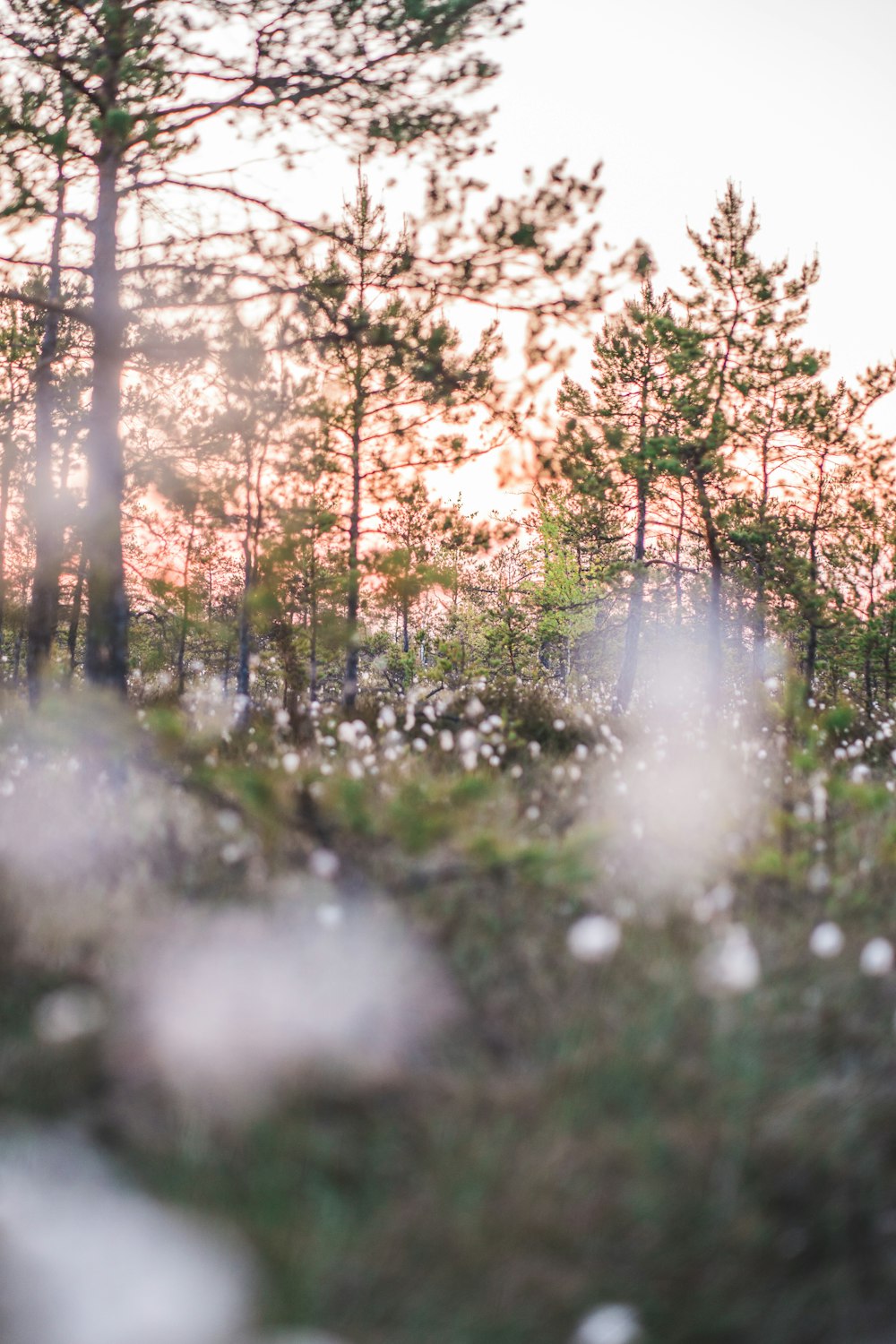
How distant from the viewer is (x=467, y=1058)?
9.15 feet

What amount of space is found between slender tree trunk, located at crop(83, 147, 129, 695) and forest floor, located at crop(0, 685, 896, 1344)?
2023mm

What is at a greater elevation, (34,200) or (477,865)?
(34,200)

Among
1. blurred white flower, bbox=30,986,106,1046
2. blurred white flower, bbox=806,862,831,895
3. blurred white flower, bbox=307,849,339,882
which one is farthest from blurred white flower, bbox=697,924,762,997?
blurred white flower, bbox=30,986,106,1046

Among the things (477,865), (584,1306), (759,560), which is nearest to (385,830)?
(477,865)

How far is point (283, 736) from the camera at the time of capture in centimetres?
787

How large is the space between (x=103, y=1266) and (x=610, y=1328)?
129cm

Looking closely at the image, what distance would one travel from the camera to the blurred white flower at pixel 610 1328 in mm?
1926

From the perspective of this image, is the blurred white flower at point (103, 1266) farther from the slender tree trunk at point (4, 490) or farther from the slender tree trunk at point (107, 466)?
the slender tree trunk at point (4, 490)

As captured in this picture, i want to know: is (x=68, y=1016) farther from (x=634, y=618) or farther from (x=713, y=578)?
(x=634, y=618)

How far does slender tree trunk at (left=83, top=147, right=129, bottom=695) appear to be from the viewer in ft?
20.8

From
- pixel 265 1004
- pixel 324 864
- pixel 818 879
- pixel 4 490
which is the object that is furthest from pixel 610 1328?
pixel 4 490

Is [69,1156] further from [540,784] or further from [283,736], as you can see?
[283,736]

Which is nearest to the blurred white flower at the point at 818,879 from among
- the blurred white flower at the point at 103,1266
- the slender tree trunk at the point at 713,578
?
the blurred white flower at the point at 103,1266

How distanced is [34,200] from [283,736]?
4799mm
